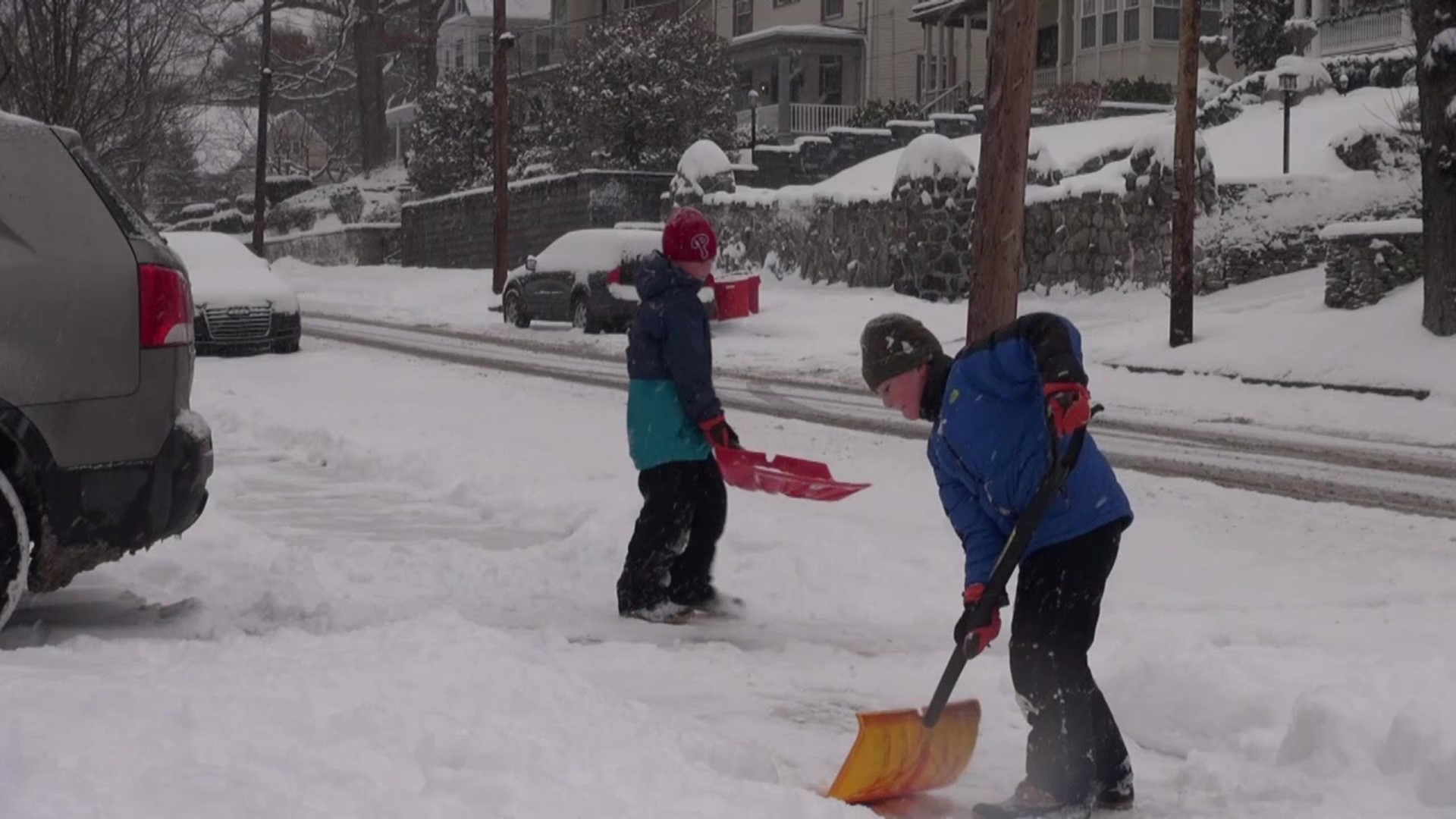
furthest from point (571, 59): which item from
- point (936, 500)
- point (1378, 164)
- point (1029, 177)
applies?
point (936, 500)

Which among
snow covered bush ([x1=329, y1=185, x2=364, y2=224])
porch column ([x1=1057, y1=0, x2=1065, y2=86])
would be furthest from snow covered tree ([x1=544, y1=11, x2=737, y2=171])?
snow covered bush ([x1=329, y1=185, x2=364, y2=224])

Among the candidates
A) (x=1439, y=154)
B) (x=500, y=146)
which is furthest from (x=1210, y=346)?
(x=500, y=146)

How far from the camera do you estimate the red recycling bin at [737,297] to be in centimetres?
2509

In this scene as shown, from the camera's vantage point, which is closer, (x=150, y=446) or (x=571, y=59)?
(x=150, y=446)

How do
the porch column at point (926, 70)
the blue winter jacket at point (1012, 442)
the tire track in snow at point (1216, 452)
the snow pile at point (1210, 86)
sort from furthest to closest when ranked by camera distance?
the porch column at point (926, 70) → the snow pile at point (1210, 86) → the tire track in snow at point (1216, 452) → the blue winter jacket at point (1012, 442)

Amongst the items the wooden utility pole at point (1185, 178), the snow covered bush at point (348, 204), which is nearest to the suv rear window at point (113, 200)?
the wooden utility pole at point (1185, 178)

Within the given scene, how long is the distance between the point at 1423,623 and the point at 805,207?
2295cm

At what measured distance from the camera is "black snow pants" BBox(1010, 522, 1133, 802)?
14.9ft

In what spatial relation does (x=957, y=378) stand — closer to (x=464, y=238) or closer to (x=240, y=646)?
(x=240, y=646)

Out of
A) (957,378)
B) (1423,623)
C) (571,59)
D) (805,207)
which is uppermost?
(571,59)

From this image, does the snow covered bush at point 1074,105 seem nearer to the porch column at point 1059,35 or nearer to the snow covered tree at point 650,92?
the porch column at point 1059,35

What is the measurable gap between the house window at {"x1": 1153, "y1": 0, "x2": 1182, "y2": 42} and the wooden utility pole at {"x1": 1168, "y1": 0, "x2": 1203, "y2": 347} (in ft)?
69.8

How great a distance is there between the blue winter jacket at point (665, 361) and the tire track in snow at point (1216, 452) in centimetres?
500

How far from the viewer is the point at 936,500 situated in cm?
1020
